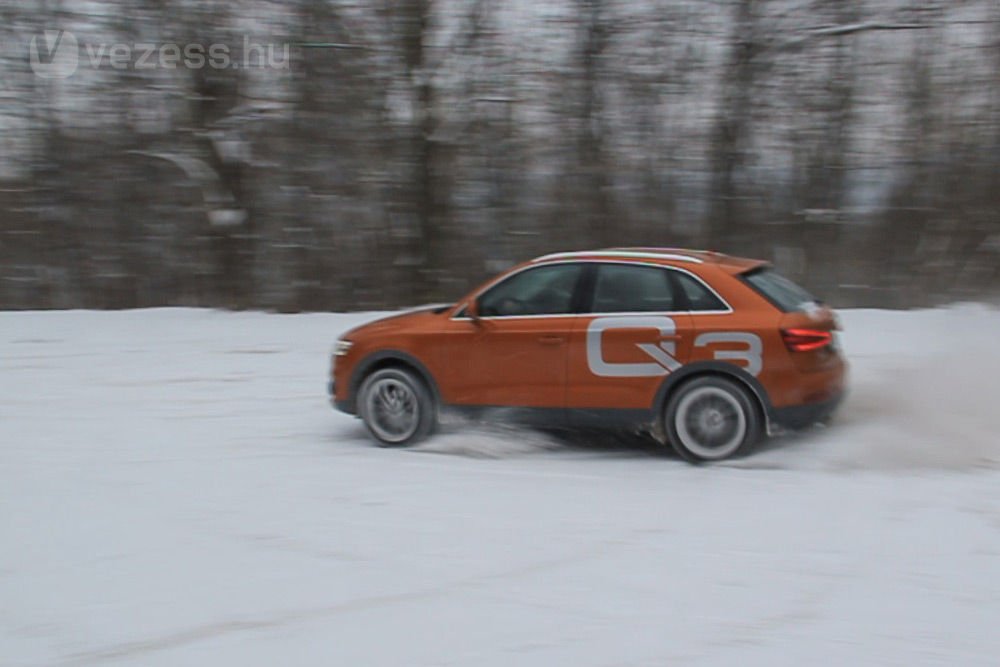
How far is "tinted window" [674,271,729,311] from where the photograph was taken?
6895mm

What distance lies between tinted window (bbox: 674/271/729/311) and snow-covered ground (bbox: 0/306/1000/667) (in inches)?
43.4

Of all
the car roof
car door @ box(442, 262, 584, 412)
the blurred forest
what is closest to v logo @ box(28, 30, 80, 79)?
the blurred forest

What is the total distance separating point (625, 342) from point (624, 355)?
3.7 inches

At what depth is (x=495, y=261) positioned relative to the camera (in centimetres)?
1588

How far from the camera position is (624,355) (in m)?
7.00

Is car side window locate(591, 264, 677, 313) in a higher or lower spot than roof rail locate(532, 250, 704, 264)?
lower

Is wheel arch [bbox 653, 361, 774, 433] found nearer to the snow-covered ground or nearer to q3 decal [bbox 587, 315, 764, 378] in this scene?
q3 decal [bbox 587, 315, 764, 378]

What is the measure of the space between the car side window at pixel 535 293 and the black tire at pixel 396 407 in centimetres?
82

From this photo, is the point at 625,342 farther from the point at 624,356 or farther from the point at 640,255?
the point at 640,255

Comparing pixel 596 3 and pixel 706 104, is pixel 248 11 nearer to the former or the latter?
pixel 596 3

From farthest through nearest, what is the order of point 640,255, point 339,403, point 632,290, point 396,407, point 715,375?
1. point 339,403
2. point 396,407
3. point 640,255
4. point 632,290
5. point 715,375

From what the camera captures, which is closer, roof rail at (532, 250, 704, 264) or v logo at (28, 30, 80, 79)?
roof rail at (532, 250, 704, 264)

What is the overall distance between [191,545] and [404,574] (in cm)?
133

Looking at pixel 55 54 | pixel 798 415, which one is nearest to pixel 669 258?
pixel 798 415
